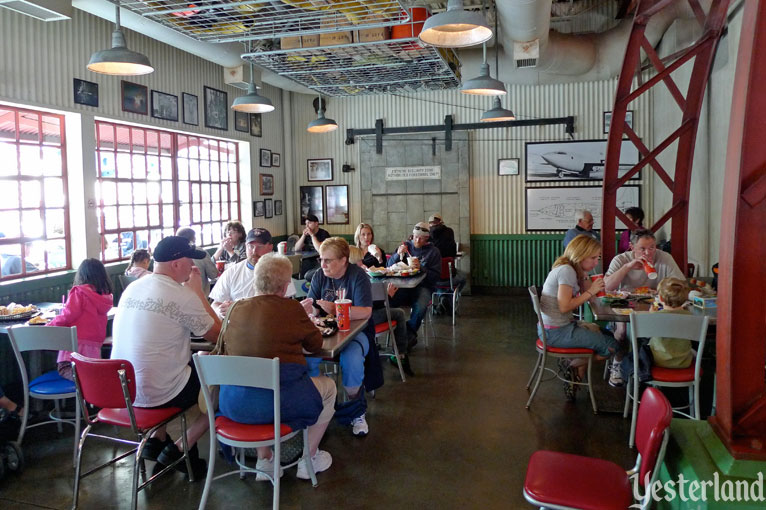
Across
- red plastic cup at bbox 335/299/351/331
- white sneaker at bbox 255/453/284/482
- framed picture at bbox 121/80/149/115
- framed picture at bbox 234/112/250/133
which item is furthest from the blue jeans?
framed picture at bbox 234/112/250/133

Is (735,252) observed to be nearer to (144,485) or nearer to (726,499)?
(726,499)

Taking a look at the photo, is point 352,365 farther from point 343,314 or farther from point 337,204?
point 337,204

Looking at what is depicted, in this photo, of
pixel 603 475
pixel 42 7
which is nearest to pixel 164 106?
pixel 42 7

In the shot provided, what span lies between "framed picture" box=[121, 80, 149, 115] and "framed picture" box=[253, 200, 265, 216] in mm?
3000

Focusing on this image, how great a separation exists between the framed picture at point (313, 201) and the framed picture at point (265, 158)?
972 millimetres

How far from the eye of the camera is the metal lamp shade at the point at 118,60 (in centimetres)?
445

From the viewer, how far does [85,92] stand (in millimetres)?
6625

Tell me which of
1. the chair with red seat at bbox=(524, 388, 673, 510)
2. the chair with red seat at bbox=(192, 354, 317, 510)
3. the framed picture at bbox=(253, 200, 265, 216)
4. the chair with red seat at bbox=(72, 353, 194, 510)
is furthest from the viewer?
the framed picture at bbox=(253, 200, 265, 216)

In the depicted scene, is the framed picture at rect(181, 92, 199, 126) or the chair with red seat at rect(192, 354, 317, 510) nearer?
the chair with red seat at rect(192, 354, 317, 510)

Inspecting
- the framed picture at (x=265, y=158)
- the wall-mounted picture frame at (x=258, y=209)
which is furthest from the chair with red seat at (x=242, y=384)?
the framed picture at (x=265, y=158)

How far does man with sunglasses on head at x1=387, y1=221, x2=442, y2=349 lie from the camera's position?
6.59 m

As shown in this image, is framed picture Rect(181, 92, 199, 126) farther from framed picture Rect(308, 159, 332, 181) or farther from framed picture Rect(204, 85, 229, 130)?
framed picture Rect(308, 159, 332, 181)

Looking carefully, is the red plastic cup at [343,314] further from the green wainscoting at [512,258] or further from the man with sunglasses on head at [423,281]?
the green wainscoting at [512,258]

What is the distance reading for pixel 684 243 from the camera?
6852 millimetres
